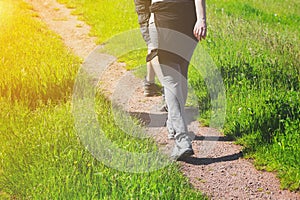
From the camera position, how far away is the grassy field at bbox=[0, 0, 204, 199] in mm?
3896

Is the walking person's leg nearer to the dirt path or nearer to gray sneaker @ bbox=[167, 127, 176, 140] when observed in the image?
the dirt path

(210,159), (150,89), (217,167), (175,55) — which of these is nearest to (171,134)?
(210,159)

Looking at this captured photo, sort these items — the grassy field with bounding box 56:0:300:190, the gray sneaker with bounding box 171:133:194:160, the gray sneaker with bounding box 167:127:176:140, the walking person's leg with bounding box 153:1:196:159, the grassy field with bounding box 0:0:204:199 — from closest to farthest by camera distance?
the grassy field with bounding box 0:0:204:199
the walking person's leg with bounding box 153:1:196:159
the gray sneaker with bounding box 171:133:194:160
the grassy field with bounding box 56:0:300:190
the gray sneaker with bounding box 167:127:176:140

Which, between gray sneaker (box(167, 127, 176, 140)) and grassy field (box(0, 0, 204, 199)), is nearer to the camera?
grassy field (box(0, 0, 204, 199))

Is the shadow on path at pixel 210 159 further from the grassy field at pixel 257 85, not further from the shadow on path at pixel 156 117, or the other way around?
the shadow on path at pixel 156 117

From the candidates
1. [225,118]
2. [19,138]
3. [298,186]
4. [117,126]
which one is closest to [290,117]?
[225,118]

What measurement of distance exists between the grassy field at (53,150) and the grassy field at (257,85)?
41.3 inches

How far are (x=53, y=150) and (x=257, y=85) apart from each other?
2912 millimetres

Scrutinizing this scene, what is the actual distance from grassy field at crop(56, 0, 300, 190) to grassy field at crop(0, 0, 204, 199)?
1049 millimetres

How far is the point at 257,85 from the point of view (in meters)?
6.31

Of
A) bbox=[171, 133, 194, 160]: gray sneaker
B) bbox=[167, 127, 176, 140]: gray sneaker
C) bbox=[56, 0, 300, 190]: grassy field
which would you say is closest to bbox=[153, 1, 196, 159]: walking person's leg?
bbox=[171, 133, 194, 160]: gray sneaker

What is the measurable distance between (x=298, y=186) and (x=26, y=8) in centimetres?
986

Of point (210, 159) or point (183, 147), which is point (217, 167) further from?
point (183, 147)

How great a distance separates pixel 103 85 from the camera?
7.39 m
